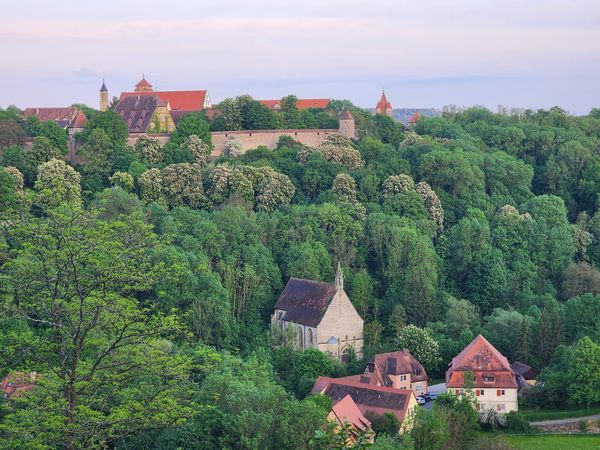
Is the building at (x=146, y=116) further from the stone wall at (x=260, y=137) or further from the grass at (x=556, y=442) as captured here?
the grass at (x=556, y=442)

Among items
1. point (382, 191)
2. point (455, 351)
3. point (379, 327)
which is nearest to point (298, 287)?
point (379, 327)

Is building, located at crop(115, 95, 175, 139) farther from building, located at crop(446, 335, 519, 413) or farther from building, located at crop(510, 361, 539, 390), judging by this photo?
building, located at crop(446, 335, 519, 413)

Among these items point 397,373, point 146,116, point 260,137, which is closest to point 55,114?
point 146,116

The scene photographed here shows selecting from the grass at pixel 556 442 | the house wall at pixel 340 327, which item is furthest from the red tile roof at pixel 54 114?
the grass at pixel 556 442

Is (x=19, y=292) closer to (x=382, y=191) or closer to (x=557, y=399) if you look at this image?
(x=557, y=399)

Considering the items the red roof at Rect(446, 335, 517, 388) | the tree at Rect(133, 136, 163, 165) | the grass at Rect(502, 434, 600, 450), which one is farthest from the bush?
the tree at Rect(133, 136, 163, 165)
